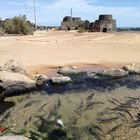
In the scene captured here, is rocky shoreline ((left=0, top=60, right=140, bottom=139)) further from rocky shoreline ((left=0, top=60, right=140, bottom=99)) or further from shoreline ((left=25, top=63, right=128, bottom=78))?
shoreline ((left=25, top=63, right=128, bottom=78))

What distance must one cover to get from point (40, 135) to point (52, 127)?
3.11ft

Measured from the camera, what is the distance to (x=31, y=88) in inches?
717

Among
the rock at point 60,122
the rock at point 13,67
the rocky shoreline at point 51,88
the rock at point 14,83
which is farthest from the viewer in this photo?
the rock at point 13,67

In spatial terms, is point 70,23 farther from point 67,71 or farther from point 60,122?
point 60,122

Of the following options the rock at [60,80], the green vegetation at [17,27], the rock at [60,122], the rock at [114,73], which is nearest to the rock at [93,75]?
the rock at [114,73]

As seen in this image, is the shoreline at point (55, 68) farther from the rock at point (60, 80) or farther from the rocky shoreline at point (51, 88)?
the rock at point (60, 80)

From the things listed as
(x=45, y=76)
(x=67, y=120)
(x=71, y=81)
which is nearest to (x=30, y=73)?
(x=45, y=76)

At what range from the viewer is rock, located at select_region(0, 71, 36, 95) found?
17.5 m

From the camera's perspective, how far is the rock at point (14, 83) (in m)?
17.5

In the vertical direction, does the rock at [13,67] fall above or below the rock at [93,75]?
above

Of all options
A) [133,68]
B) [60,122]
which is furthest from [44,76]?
[60,122]

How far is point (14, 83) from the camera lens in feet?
58.1

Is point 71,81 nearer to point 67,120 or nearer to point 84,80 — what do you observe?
point 84,80

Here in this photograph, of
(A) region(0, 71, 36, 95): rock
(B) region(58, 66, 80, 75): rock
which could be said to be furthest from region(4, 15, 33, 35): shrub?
(A) region(0, 71, 36, 95): rock
